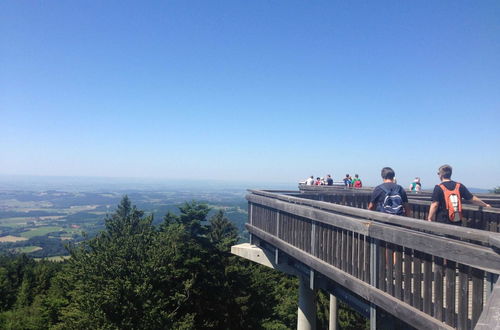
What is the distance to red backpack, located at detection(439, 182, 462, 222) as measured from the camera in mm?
4551

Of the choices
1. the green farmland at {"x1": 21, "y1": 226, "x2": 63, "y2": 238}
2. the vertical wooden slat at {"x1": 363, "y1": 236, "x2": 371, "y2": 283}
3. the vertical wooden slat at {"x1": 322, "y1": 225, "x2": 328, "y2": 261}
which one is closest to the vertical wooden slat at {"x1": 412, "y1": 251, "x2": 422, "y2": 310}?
the vertical wooden slat at {"x1": 363, "y1": 236, "x2": 371, "y2": 283}

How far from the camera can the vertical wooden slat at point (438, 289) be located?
3.01 meters

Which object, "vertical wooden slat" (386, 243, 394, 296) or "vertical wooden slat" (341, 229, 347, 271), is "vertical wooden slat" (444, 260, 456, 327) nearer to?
"vertical wooden slat" (386, 243, 394, 296)

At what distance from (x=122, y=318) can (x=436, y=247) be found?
1550 centimetres

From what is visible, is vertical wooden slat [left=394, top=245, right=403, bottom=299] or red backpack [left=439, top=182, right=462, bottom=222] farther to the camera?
red backpack [left=439, top=182, right=462, bottom=222]

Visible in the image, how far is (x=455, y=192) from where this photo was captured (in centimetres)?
461

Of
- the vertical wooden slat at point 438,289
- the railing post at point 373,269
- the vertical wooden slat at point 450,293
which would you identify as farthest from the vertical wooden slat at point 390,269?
the vertical wooden slat at point 450,293

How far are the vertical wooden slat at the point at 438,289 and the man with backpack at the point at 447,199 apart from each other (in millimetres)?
1681

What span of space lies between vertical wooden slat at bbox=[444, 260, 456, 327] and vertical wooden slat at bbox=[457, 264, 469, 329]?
0.09 metres

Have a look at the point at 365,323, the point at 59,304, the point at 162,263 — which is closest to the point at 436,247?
the point at 162,263

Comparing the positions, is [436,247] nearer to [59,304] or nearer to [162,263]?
[162,263]

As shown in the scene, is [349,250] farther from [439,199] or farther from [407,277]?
[439,199]

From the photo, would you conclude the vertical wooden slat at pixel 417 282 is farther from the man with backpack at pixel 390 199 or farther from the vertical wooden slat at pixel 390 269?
the man with backpack at pixel 390 199

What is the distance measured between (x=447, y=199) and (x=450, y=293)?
204 centimetres
